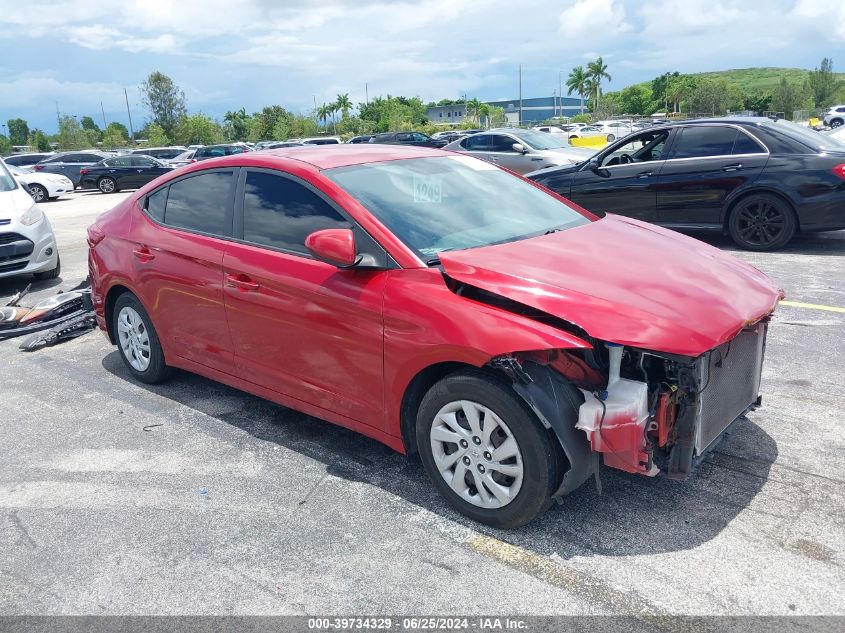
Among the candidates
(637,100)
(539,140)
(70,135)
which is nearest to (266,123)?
(70,135)

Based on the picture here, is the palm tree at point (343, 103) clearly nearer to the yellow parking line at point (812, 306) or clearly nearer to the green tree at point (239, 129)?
the green tree at point (239, 129)

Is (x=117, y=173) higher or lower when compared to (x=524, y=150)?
lower

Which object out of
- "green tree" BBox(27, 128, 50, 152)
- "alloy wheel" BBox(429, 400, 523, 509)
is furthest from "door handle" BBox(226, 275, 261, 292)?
"green tree" BBox(27, 128, 50, 152)

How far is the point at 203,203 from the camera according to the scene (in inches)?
178

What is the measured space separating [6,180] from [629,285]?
907cm

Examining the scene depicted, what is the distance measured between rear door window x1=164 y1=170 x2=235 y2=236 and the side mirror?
98 centimetres

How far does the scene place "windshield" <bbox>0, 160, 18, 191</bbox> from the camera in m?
9.26

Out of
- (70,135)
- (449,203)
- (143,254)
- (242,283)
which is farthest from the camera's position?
(70,135)

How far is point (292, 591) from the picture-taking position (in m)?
2.87

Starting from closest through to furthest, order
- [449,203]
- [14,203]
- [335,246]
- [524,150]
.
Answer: [335,246], [449,203], [14,203], [524,150]

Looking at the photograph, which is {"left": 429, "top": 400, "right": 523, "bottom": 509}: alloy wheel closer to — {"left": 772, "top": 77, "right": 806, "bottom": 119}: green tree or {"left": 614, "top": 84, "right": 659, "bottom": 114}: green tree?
{"left": 772, "top": 77, "right": 806, "bottom": 119}: green tree

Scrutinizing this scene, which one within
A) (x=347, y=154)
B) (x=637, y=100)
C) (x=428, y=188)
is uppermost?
(x=637, y=100)

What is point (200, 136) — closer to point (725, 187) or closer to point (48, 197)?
point (48, 197)

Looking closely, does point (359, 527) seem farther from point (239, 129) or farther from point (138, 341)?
point (239, 129)
